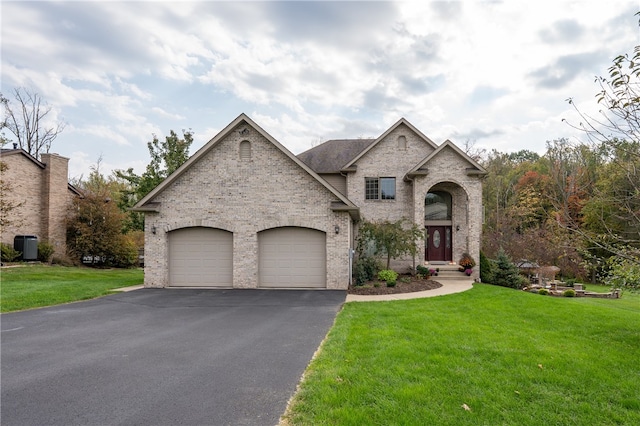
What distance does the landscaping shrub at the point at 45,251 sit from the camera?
2150cm

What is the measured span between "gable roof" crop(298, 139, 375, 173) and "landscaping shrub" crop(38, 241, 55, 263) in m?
15.8

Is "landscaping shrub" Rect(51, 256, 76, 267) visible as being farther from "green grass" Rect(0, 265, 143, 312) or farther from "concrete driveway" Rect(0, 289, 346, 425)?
"concrete driveway" Rect(0, 289, 346, 425)

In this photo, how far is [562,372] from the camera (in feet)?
16.8

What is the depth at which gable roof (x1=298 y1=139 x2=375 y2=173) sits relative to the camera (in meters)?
21.2

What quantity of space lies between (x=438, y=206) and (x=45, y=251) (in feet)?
74.8

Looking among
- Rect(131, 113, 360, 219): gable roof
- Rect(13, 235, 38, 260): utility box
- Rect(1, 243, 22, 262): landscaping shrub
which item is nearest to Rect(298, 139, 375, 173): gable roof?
Rect(131, 113, 360, 219): gable roof

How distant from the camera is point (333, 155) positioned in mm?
22094

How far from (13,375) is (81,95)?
19.0 meters

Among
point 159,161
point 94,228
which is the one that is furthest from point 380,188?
point 94,228

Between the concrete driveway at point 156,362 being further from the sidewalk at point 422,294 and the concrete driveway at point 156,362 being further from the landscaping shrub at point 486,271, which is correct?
the landscaping shrub at point 486,271

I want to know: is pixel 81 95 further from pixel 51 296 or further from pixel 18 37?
pixel 51 296

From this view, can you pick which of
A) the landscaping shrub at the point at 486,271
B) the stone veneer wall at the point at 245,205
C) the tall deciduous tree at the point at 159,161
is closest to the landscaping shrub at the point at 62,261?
the tall deciduous tree at the point at 159,161

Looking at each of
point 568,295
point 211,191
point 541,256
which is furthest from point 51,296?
point 541,256

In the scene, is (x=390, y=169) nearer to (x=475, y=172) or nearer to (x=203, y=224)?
(x=475, y=172)
